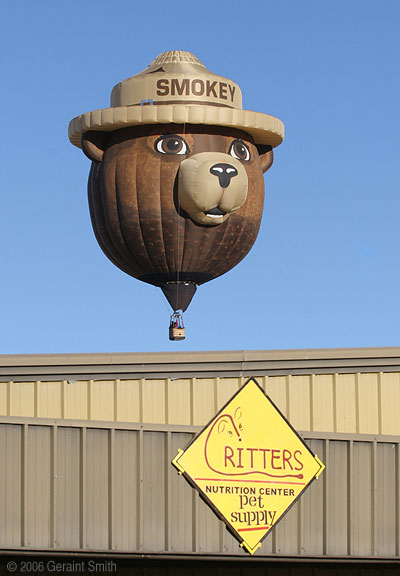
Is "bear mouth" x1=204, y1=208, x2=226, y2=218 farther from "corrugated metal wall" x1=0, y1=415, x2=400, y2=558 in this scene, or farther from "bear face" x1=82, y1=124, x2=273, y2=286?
"corrugated metal wall" x1=0, y1=415, x2=400, y2=558

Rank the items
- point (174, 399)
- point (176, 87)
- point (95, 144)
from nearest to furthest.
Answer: point (174, 399)
point (176, 87)
point (95, 144)

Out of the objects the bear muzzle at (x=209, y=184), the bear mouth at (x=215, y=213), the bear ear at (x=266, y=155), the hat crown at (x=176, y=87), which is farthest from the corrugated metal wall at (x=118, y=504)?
the bear ear at (x=266, y=155)

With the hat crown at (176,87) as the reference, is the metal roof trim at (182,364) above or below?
below

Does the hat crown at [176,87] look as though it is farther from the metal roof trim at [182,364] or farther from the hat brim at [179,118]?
the metal roof trim at [182,364]

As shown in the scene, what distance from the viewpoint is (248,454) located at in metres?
22.0

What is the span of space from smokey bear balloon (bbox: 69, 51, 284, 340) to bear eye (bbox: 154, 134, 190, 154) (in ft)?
0.08

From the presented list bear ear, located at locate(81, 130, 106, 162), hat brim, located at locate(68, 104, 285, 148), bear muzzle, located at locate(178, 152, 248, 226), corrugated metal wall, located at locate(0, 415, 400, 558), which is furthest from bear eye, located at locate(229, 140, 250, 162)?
corrugated metal wall, located at locate(0, 415, 400, 558)

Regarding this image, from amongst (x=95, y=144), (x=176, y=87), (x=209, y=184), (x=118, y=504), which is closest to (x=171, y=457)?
(x=118, y=504)

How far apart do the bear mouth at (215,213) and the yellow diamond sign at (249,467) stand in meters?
11.3

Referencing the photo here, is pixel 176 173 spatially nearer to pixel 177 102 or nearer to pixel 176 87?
pixel 177 102

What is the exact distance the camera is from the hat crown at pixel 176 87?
33.9 m

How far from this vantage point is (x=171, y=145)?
33.1m

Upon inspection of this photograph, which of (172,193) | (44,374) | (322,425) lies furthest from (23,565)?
(172,193)

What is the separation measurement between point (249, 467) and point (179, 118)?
13.1m
